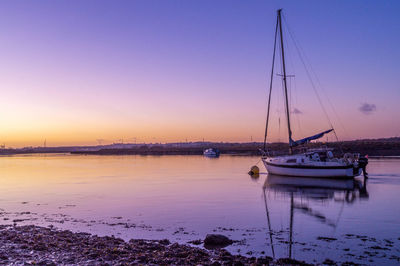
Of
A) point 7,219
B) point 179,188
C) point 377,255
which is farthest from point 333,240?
point 179,188

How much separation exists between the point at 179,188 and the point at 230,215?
13.3 m

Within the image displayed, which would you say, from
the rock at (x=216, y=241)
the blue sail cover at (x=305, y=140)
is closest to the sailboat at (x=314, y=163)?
the blue sail cover at (x=305, y=140)

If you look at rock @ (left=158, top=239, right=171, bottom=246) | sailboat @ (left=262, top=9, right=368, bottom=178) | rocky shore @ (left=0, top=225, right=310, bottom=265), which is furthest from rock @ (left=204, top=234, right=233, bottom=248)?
sailboat @ (left=262, top=9, right=368, bottom=178)

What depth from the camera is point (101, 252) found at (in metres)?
12.0

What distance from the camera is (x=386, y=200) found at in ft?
79.4

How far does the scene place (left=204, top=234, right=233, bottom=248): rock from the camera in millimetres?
13461

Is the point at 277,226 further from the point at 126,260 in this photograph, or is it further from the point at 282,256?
the point at 126,260

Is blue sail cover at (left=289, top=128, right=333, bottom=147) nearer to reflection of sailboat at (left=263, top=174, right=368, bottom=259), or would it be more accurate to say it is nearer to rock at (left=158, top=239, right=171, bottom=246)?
reflection of sailboat at (left=263, top=174, right=368, bottom=259)

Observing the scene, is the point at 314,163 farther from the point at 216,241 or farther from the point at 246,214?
the point at 216,241

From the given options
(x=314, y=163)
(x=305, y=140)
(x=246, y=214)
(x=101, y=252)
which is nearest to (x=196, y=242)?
(x=101, y=252)

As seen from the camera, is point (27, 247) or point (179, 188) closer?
point (27, 247)

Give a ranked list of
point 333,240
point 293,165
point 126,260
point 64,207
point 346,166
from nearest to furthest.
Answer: point 126,260 → point 333,240 → point 64,207 → point 346,166 → point 293,165

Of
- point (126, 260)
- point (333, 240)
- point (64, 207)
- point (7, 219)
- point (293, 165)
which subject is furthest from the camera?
point (293, 165)

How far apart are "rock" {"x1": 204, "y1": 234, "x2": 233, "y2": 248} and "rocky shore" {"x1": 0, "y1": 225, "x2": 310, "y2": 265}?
72cm
